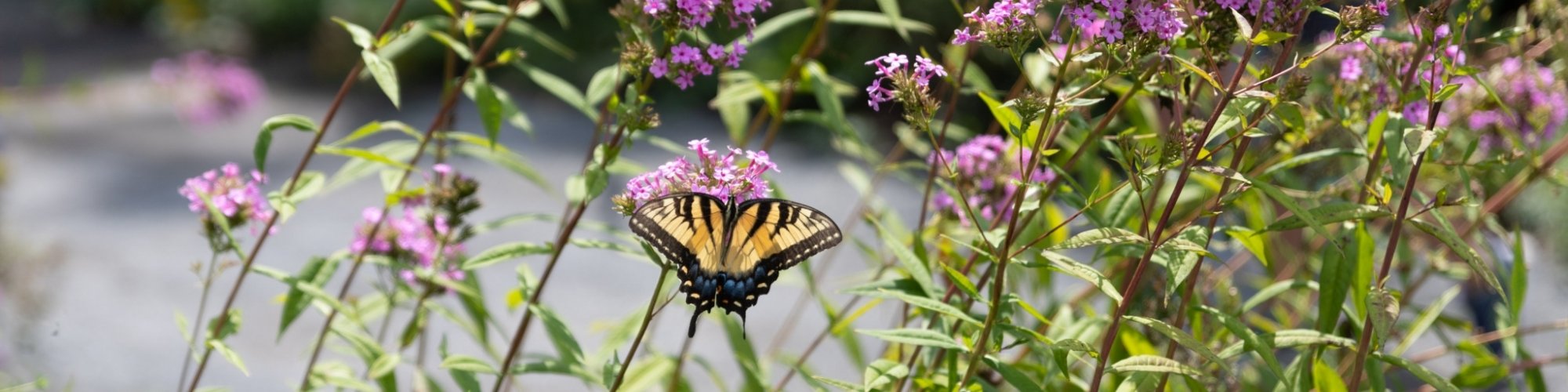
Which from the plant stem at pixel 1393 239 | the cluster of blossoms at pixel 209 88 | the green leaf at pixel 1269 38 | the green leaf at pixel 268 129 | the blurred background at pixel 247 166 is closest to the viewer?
the green leaf at pixel 1269 38

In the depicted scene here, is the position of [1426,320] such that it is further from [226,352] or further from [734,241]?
[226,352]

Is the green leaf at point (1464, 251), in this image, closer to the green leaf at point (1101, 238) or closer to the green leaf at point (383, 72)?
the green leaf at point (1101, 238)

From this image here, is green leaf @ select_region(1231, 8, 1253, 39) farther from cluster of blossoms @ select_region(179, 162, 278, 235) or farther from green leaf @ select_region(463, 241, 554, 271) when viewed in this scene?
cluster of blossoms @ select_region(179, 162, 278, 235)

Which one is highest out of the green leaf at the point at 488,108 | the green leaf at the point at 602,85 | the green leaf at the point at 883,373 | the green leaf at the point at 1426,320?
the green leaf at the point at 602,85

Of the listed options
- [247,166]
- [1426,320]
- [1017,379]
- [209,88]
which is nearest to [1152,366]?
[1017,379]

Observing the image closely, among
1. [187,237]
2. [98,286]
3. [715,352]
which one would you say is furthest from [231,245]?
[187,237]

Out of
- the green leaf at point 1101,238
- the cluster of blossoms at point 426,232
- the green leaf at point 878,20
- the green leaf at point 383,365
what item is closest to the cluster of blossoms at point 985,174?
the green leaf at point 878,20
